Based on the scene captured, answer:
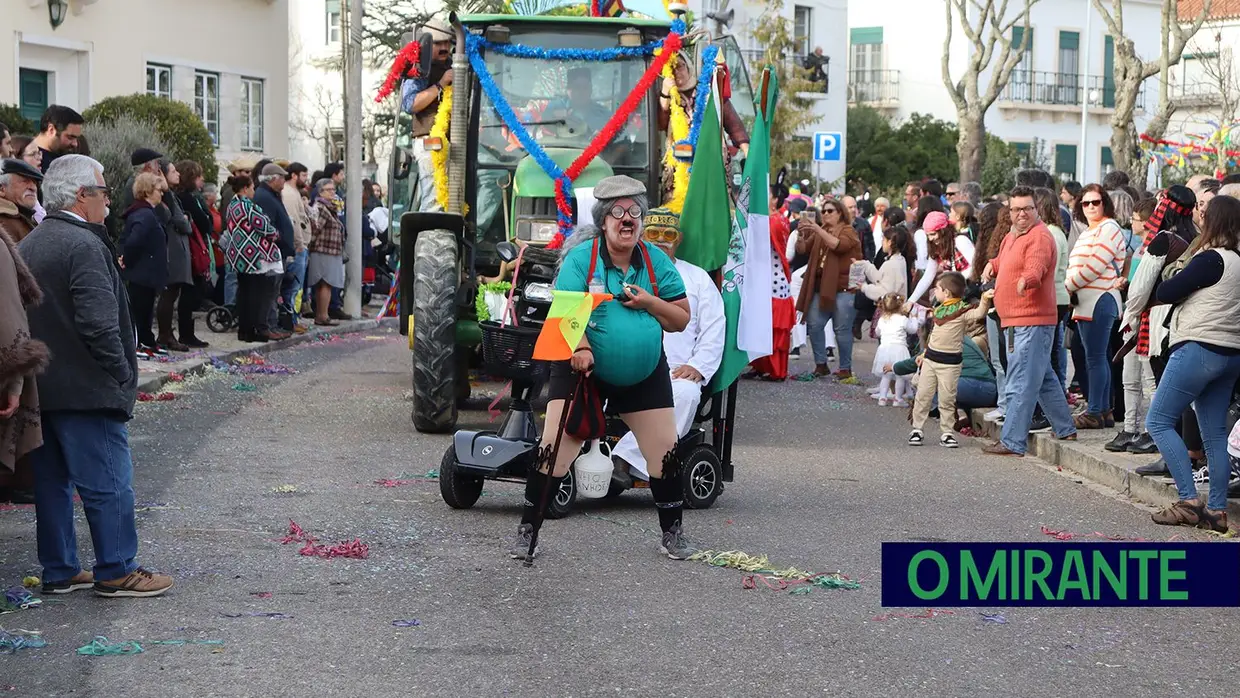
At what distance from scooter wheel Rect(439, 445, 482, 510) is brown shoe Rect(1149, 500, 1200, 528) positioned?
3825 millimetres

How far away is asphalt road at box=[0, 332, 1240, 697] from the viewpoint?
6484 millimetres

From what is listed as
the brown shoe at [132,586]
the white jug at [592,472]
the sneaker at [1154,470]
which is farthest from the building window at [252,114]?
the brown shoe at [132,586]

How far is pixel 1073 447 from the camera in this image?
12812 millimetres

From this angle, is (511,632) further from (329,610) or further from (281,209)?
(281,209)

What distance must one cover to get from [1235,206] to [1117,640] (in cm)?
342

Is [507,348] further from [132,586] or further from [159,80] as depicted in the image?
[159,80]

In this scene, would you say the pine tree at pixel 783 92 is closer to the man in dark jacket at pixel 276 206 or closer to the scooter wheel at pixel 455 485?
the man in dark jacket at pixel 276 206

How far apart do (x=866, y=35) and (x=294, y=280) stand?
1553 inches

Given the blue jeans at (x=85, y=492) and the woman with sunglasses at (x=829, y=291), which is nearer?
the blue jeans at (x=85, y=492)

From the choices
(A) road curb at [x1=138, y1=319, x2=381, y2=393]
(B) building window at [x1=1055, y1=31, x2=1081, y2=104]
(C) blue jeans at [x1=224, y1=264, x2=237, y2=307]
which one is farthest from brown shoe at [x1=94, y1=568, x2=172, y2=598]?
(B) building window at [x1=1055, y1=31, x2=1081, y2=104]

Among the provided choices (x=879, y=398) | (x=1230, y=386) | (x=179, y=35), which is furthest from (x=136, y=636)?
(x=179, y=35)

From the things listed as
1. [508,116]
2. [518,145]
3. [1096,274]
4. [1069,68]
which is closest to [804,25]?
[1069,68]

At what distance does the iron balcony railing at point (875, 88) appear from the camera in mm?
57438

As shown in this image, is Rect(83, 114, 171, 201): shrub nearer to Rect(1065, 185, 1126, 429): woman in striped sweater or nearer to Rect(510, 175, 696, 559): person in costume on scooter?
Rect(1065, 185, 1126, 429): woman in striped sweater
